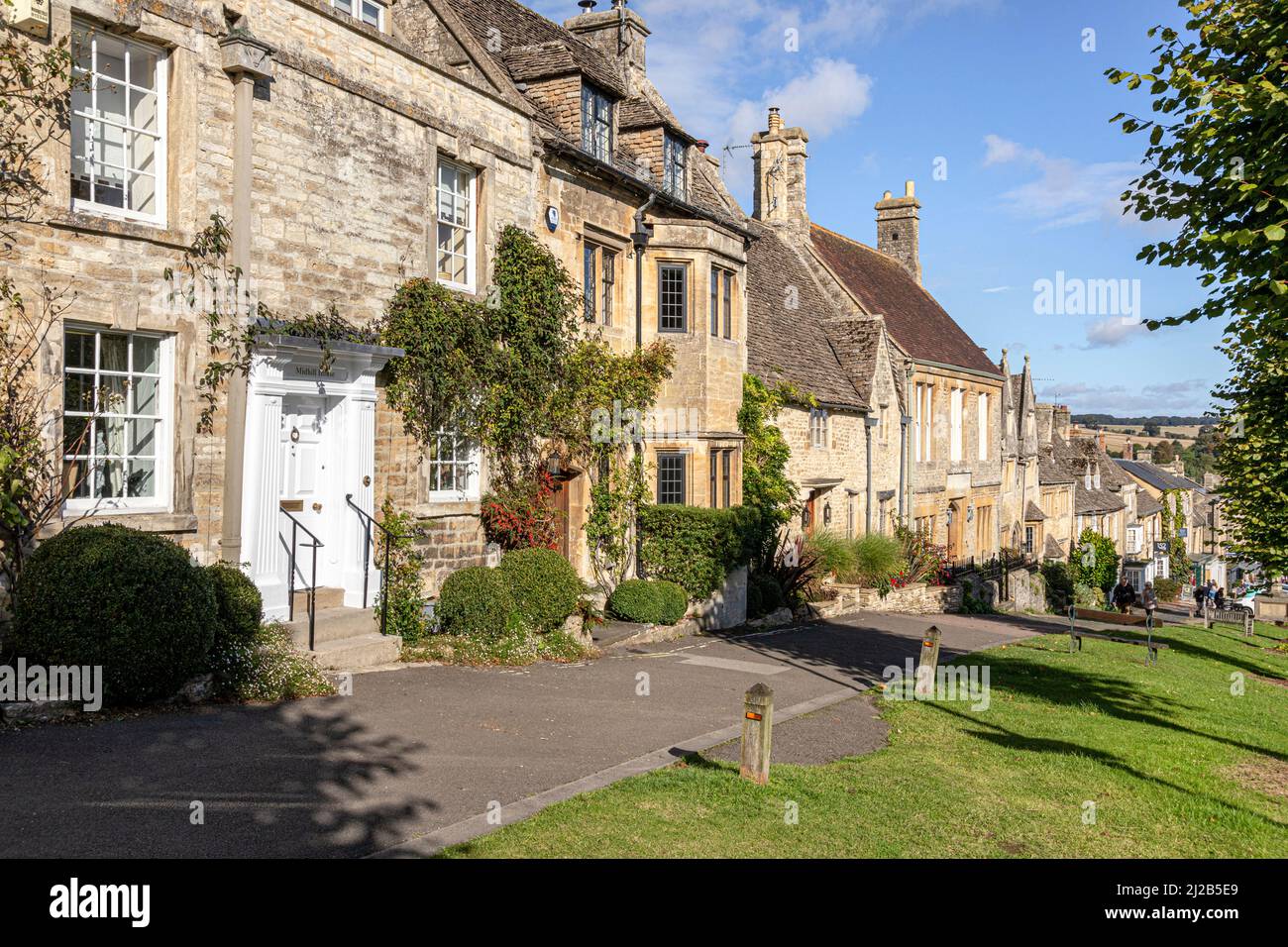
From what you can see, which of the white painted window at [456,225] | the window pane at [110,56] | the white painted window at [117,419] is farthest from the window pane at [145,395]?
the white painted window at [456,225]

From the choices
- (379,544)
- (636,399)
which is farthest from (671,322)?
(379,544)

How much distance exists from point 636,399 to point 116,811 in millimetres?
12595

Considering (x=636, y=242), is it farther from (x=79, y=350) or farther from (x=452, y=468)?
(x=79, y=350)

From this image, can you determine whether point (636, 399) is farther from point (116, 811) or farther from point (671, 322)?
point (116, 811)

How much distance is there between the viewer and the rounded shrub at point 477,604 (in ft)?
44.4

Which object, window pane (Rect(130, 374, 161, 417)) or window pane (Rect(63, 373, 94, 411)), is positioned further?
window pane (Rect(130, 374, 161, 417))

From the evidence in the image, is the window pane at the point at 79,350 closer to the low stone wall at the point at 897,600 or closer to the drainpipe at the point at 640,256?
the drainpipe at the point at 640,256

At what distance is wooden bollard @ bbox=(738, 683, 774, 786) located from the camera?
816 centimetres

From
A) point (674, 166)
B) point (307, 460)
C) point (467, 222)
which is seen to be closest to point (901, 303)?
point (674, 166)

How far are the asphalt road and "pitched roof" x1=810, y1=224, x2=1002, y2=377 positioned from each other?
21.9m

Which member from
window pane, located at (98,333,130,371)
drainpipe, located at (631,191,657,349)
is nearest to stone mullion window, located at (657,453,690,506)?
drainpipe, located at (631,191,657,349)

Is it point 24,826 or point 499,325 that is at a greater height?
point 499,325

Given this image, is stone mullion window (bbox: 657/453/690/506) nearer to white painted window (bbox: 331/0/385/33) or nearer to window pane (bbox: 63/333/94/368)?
white painted window (bbox: 331/0/385/33)
